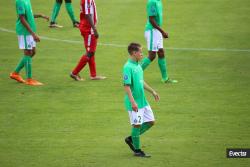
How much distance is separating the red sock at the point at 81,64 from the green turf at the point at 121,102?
302 mm

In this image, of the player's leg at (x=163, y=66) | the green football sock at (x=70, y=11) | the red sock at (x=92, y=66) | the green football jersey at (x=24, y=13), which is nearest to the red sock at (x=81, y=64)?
the red sock at (x=92, y=66)

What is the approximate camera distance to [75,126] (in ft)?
42.9

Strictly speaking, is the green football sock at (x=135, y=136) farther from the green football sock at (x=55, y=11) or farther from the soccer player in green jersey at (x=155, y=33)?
the green football sock at (x=55, y=11)

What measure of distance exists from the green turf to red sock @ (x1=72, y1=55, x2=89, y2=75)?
0.30 meters

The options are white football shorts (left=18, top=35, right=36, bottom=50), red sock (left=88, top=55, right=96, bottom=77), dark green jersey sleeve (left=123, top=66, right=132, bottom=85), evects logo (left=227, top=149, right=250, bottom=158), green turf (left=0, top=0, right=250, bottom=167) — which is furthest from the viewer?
red sock (left=88, top=55, right=96, bottom=77)

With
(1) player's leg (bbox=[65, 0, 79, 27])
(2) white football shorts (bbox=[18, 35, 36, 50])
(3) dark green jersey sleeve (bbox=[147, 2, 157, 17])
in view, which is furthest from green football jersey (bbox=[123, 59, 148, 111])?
(1) player's leg (bbox=[65, 0, 79, 27])

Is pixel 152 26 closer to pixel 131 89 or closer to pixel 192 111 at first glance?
pixel 192 111

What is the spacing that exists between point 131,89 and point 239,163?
2.09 m

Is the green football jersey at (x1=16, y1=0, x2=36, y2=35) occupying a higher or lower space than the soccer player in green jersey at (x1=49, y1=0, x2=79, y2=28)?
higher

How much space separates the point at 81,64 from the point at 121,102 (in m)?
1.87

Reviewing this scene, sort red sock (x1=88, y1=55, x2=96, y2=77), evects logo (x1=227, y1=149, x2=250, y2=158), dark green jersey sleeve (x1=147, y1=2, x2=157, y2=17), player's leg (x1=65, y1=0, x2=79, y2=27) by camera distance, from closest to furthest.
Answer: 1. evects logo (x1=227, y1=149, x2=250, y2=158)
2. dark green jersey sleeve (x1=147, y1=2, x2=157, y2=17)
3. red sock (x1=88, y1=55, x2=96, y2=77)
4. player's leg (x1=65, y1=0, x2=79, y2=27)

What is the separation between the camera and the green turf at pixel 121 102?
11.6 m

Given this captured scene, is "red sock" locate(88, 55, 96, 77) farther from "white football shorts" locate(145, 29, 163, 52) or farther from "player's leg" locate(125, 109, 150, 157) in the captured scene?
"player's leg" locate(125, 109, 150, 157)

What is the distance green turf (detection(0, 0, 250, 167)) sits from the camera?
11.6 m
